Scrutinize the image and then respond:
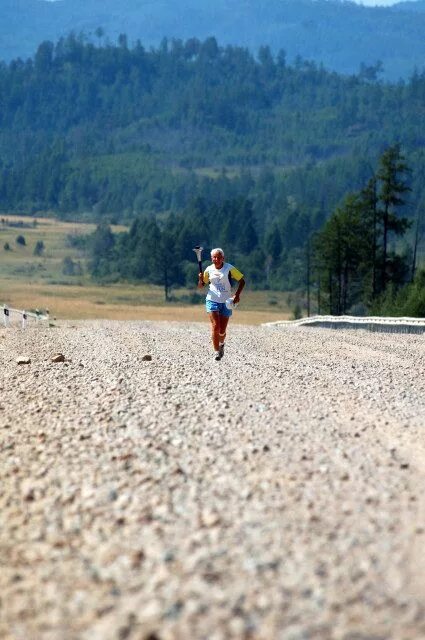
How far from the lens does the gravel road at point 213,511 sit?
6.14 metres

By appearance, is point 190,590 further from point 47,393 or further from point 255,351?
point 255,351

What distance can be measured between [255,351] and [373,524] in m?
14.4

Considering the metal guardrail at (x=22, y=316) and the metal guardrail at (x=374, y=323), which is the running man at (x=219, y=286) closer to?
the metal guardrail at (x=374, y=323)

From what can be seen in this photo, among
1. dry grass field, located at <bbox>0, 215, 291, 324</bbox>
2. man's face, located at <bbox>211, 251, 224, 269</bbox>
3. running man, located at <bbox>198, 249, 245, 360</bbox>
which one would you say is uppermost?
man's face, located at <bbox>211, 251, 224, 269</bbox>

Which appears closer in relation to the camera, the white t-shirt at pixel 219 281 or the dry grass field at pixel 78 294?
the white t-shirt at pixel 219 281

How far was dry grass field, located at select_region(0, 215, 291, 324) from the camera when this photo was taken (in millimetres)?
82688

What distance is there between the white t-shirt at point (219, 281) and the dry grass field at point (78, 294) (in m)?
42.5

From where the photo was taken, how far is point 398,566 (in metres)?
6.54

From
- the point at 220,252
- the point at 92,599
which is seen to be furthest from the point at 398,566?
the point at 220,252

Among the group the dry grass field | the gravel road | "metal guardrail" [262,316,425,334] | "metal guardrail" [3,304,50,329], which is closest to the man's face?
the gravel road

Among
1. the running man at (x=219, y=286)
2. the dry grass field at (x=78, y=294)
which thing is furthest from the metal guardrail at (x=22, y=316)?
the running man at (x=219, y=286)

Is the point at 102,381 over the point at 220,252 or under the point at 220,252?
under

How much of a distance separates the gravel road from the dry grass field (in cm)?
4740

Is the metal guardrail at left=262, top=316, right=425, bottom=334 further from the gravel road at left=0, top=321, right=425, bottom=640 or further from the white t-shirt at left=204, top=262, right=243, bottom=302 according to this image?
the gravel road at left=0, top=321, right=425, bottom=640
